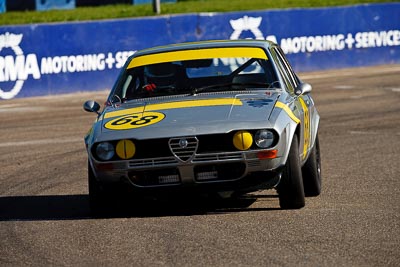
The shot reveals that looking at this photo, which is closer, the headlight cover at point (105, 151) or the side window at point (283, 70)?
the headlight cover at point (105, 151)

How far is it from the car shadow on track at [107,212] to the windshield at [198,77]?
977 mm

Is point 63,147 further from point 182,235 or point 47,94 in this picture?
point 47,94

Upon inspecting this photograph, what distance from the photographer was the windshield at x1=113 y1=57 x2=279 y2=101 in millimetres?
9367

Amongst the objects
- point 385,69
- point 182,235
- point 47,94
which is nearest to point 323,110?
point 47,94

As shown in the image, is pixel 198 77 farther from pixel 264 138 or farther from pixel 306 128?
pixel 264 138

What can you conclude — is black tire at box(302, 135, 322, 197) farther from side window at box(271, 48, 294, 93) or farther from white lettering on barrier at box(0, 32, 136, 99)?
white lettering on barrier at box(0, 32, 136, 99)

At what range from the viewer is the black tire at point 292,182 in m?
8.29

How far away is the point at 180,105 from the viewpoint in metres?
8.81

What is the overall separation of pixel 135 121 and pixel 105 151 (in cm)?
36

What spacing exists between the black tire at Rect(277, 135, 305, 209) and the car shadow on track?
0.30m

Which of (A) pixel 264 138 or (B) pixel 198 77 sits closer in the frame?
(A) pixel 264 138

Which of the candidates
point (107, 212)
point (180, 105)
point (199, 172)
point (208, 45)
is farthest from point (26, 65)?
point (199, 172)

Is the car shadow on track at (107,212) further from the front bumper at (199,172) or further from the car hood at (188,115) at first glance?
the car hood at (188,115)

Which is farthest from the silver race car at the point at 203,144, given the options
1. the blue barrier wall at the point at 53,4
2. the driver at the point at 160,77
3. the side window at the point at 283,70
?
the blue barrier wall at the point at 53,4
